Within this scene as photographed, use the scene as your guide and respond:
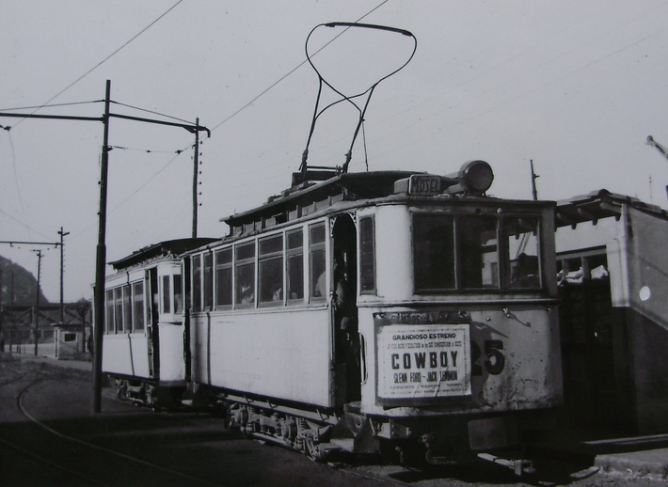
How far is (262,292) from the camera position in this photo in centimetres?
998

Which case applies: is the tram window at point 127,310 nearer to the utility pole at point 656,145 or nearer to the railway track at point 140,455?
the railway track at point 140,455

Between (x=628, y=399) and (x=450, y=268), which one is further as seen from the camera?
(x=628, y=399)

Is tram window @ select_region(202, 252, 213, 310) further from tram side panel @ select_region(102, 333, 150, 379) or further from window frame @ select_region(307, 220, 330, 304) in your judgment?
tram side panel @ select_region(102, 333, 150, 379)

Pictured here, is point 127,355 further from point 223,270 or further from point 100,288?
point 223,270

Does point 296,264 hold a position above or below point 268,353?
above

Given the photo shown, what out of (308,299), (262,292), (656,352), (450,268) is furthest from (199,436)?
(656,352)

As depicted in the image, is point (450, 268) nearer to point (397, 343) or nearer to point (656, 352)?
point (397, 343)

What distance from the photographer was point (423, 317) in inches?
289

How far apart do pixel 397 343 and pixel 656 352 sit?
13.6 ft

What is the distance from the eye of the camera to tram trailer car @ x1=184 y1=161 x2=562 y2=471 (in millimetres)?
7281

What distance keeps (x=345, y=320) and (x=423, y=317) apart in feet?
3.49

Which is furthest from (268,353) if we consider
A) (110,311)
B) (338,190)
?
(110,311)

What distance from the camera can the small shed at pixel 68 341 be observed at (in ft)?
177

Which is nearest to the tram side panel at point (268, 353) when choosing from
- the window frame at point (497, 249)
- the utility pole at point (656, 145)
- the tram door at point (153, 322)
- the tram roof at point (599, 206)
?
the window frame at point (497, 249)
